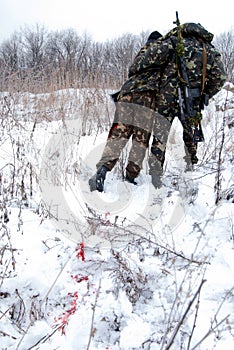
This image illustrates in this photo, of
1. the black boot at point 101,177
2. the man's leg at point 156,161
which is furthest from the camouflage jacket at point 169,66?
the black boot at point 101,177

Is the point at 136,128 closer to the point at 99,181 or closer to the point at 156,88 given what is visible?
the point at 156,88

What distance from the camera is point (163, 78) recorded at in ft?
7.63

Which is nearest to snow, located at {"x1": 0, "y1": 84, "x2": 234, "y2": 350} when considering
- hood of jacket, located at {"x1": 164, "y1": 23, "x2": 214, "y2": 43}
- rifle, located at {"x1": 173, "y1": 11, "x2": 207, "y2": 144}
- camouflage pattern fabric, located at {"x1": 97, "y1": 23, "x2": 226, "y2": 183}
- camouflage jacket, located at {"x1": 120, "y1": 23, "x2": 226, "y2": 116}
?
camouflage pattern fabric, located at {"x1": 97, "y1": 23, "x2": 226, "y2": 183}

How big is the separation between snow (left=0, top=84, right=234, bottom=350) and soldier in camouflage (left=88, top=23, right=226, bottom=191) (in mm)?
292

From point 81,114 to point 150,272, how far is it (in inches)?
110

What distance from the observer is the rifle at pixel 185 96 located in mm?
2234

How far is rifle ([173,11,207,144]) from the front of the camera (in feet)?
7.33

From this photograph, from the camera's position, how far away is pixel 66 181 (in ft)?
7.21

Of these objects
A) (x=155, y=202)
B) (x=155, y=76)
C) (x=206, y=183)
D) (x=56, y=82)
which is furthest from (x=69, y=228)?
(x=56, y=82)

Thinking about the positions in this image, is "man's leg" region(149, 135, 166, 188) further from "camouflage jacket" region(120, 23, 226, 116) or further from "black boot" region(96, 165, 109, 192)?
"black boot" region(96, 165, 109, 192)

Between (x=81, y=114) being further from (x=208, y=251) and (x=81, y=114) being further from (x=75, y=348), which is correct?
(x=75, y=348)

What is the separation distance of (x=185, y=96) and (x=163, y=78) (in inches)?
8.6

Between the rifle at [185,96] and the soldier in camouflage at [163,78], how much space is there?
3cm

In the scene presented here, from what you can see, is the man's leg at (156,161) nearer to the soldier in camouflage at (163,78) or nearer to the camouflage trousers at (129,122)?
the soldier in camouflage at (163,78)
